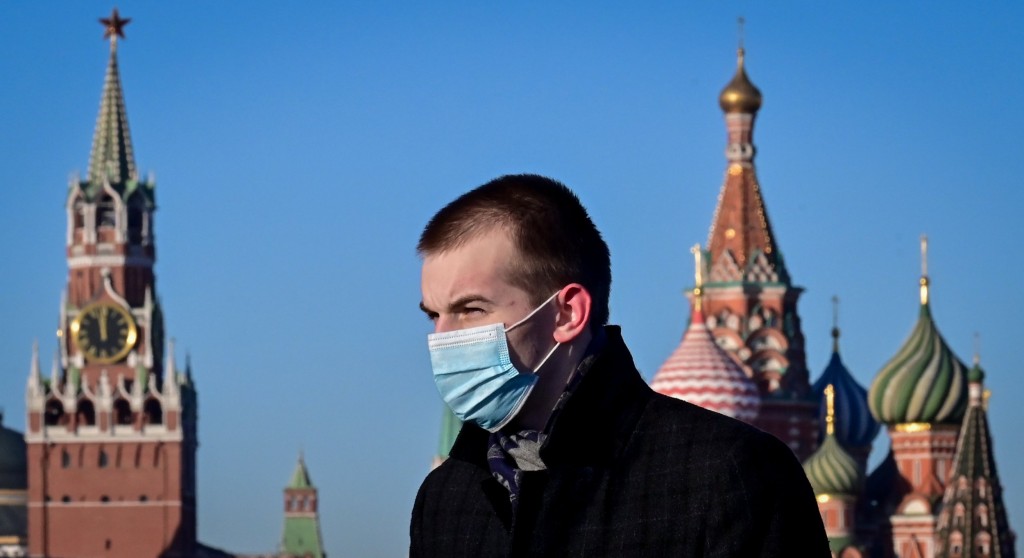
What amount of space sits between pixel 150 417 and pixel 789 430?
65.2ft

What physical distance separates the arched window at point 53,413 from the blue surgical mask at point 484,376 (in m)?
92.1

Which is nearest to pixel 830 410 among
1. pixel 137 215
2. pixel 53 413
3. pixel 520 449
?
pixel 137 215

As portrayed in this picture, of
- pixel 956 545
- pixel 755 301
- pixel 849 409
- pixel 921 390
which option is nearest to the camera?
pixel 956 545

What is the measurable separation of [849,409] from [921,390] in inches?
411

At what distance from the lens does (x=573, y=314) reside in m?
5.15

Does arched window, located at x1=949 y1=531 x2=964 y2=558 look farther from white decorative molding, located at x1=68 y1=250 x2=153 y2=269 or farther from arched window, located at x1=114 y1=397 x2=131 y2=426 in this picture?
white decorative molding, located at x1=68 y1=250 x2=153 y2=269

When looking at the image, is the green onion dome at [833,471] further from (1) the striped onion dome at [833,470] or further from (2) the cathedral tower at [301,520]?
(2) the cathedral tower at [301,520]

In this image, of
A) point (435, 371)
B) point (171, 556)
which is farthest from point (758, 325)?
point (435, 371)

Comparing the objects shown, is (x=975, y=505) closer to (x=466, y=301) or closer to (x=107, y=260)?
(x=107, y=260)

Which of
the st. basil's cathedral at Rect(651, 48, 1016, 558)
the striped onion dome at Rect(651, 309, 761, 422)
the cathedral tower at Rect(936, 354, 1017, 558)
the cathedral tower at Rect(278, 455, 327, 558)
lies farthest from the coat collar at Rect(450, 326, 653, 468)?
the cathedral tower at Rect(278, 455, 327, 558)

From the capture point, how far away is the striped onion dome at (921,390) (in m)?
83.8

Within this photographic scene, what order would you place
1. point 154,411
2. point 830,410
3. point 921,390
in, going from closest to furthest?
point 921,390 < point 830,410 < point 154,411

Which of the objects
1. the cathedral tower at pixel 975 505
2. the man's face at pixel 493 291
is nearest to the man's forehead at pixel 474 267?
the man's face at pixel 493 291

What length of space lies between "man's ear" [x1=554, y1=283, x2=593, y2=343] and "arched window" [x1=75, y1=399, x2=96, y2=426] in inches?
3618
